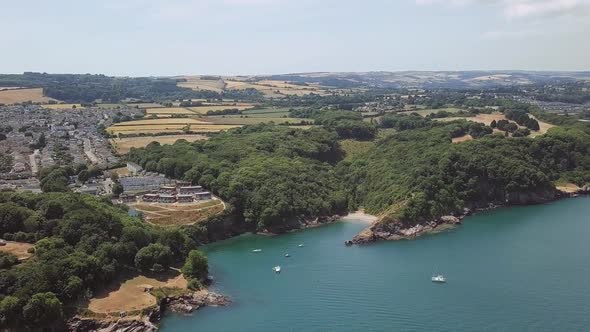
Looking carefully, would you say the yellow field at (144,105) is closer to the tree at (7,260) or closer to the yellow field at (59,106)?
the yellow field at (59,106)

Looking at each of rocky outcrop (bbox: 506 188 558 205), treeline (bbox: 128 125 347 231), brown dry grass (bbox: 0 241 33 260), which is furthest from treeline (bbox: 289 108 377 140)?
brown dry grass (bbox: 0 241 33 260)

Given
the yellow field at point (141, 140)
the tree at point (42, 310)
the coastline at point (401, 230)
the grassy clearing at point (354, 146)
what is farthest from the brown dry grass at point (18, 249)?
the grassy clearing at point (354, 146)

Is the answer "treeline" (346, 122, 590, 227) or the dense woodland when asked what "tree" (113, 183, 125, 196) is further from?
"treeline" (346, 122, 590, 227)

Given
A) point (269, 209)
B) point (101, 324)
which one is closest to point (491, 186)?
point (269, 209)

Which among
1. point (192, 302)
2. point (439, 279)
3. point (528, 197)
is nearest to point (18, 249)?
point (192, 302)

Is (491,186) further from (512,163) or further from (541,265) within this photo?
(541,265)

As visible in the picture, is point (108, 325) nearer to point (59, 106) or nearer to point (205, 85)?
point (59, 106)
